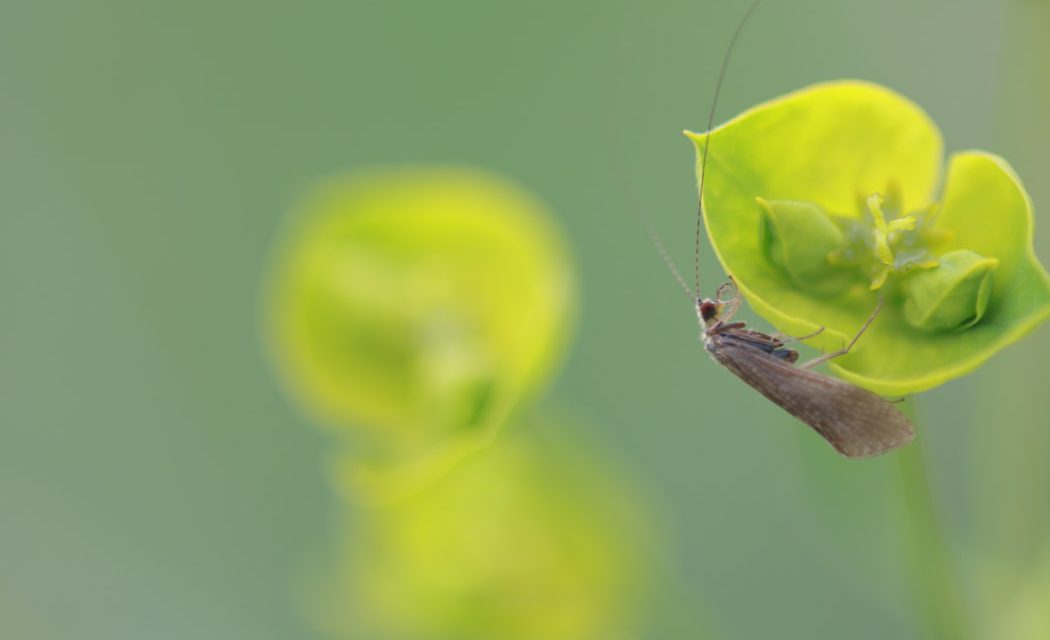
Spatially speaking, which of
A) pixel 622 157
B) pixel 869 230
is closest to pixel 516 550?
pixel 869 230

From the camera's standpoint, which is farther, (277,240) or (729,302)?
(277,240)

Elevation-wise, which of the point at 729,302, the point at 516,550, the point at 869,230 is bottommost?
the point at 516,550

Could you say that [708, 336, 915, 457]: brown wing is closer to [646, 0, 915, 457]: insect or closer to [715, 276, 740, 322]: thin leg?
Answer: [646, 0, 915, 457]: insect

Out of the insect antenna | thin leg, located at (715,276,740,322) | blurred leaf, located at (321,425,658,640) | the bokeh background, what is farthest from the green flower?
the insect antenna

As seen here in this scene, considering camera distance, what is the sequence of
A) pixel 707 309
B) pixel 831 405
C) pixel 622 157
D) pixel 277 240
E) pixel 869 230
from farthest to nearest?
pixel 622 157, pixel 277 240, pixel 707 309, pixel 831 405, pixel 869 230

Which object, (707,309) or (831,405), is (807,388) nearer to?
(831,405)

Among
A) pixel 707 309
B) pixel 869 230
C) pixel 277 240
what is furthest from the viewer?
pixel 277 240

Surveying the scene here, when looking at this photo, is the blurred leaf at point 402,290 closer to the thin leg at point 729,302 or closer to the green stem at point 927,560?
the thin leg at point 729,302

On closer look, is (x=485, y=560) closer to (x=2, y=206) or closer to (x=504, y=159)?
(x=504, y=159)

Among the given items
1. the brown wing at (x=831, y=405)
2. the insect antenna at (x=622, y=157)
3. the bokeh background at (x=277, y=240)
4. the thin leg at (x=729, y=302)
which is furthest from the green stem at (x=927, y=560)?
the insect antenna at (x=622, y=157)
